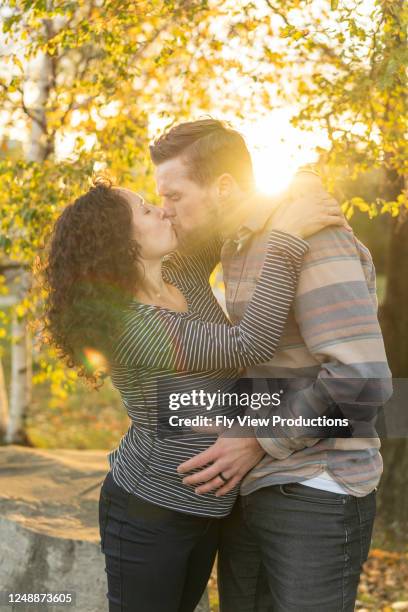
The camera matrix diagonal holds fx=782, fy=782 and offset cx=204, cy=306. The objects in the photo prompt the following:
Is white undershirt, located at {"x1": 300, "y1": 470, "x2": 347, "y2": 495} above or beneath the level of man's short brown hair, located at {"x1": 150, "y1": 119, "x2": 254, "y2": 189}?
beneath

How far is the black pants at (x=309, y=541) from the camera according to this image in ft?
7.41

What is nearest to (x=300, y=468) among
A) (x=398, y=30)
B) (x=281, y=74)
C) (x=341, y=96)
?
(x=398, y=30)

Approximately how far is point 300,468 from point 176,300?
0.67 metres

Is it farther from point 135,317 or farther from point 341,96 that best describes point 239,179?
point 341,96

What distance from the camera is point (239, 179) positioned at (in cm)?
272

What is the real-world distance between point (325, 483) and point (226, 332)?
525 millimetres

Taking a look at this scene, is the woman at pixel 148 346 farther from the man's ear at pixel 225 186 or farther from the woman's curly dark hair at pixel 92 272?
the man's ear at pixel 225 186

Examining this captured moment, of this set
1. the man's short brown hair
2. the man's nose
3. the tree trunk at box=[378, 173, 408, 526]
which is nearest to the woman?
the man's nose

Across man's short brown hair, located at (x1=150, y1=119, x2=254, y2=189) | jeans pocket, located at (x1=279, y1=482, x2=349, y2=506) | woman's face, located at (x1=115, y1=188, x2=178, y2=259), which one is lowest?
jeans pocket, located at (x1=279, y1=482, x2=349, y2=506)

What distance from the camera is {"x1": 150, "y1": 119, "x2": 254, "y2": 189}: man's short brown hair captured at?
2658mm

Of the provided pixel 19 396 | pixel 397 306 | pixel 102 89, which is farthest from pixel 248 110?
pixel 19 396

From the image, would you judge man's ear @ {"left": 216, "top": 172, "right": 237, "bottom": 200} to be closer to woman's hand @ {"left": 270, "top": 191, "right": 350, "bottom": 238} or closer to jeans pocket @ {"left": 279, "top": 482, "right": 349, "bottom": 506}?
woman's hand @ {"left": 270, "top": 191, "right": 350, "bottom": 238}

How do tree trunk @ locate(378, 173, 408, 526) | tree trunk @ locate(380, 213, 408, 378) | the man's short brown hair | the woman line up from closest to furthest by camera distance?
the woman, the man's short brown hair, tree trunk @ locate(378, 173, 408, 526), tree trunk @ locate(380, 213, 408, 378)

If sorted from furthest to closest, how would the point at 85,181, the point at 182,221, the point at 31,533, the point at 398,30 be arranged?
the point at 85,181, the point at 31,533, the point at 398,30, the point at 182,221
